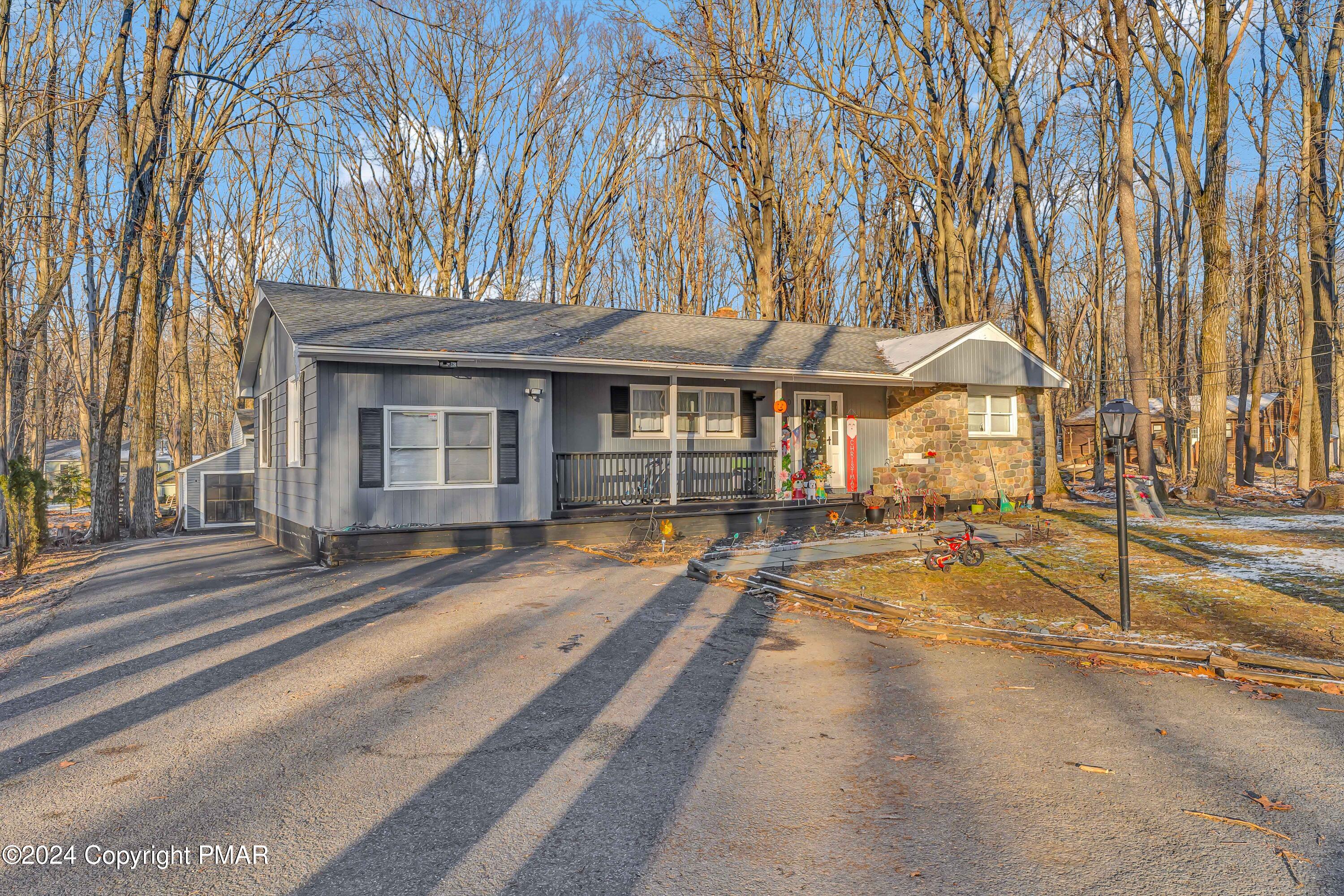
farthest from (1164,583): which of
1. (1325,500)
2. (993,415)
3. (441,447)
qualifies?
(1325,500)

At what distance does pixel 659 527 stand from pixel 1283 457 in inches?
1358

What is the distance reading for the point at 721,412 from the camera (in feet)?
49.5

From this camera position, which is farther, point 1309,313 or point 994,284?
point 994,284

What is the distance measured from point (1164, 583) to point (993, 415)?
8.58 m

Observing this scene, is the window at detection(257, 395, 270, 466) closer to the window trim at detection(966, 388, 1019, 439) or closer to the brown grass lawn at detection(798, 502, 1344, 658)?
the brown grass lawn at detection(798, 502, 1344, 658)

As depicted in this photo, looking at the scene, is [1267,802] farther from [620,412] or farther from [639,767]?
[620,412]

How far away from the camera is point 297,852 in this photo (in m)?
2.98

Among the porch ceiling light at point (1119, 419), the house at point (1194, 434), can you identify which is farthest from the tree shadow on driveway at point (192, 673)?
the house at point (1194, 434)

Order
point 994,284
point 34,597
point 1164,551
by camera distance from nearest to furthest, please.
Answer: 1. point 34,597
2. point 1164,551
3. point 994,284

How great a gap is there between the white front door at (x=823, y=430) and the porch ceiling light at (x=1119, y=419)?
29.9 feet

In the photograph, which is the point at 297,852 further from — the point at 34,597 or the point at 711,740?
the point at 34,597

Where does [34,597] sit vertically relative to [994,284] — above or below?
below

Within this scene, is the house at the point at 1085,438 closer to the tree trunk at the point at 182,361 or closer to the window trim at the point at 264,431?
the window trim at the point at 264,431

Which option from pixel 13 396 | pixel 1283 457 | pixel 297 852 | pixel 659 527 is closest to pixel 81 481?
pixel 13 396
